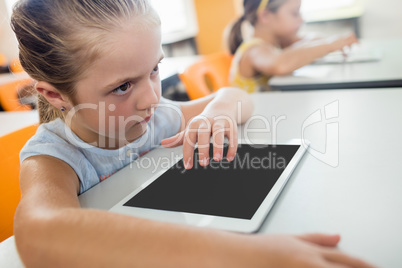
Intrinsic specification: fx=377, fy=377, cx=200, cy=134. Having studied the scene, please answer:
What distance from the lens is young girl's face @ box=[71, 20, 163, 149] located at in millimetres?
619

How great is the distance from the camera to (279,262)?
1.07ft

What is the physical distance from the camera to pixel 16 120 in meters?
1.26

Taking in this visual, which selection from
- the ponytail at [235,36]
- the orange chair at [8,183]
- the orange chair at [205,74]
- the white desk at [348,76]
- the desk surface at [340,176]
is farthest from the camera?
the ponytail at [235,36]

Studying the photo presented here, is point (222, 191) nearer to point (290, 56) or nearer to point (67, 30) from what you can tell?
point (67, 30)

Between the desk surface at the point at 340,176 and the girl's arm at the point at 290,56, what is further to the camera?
the girl's arm at the point at 290,56

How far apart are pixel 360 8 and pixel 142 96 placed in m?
2.90

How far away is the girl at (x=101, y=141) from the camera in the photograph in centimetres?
35

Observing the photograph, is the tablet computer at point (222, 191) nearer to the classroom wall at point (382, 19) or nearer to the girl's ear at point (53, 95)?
the girl's ear at point (53, 95)

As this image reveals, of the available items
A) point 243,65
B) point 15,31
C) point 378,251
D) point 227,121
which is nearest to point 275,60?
point 243,65

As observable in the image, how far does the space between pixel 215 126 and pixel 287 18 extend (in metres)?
1.29

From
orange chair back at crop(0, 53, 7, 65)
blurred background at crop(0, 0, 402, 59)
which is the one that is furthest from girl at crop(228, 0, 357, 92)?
orange chair back at crop(0, 53, 7, 65)

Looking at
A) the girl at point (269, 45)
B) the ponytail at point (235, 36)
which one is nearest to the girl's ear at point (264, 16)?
the girl at point (269, 45)

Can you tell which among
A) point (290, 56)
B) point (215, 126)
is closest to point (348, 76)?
point (290, 56)

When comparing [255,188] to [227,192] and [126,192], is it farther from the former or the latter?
[126,192]
